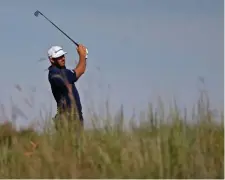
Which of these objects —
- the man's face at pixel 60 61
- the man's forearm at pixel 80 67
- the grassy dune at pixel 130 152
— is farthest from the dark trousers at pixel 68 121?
the man's face at pixel 60 61

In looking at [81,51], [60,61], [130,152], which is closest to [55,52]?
[60,61]

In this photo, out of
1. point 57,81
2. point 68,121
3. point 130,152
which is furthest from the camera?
point 57,81

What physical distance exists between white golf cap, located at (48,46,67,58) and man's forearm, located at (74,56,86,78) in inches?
8.5

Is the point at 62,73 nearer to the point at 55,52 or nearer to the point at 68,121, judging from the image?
the point at 55,52

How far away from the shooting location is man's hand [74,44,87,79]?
7.32m

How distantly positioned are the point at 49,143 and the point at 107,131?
0.54 meters

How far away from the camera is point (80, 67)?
7348 millimetres

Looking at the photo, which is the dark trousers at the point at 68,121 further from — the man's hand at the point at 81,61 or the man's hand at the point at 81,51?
the man's hand at the point at 81,51

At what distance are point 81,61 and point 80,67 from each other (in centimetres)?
9

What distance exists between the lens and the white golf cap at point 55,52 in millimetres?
7336

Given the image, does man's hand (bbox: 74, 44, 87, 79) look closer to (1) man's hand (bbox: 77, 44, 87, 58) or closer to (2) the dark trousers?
(1) man's hand (bbox: 77, 44, 87, 58)

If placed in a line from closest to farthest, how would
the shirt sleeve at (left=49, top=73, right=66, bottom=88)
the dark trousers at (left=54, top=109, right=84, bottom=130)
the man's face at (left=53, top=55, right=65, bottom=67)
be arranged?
the dark trousers at (left=54, top=109, right=84, bottom=130) < the shirt sleeve at (left=49, top=73, right=66, bottom=88) < the man's face at (left=53, top=55, right=65, bottom=67)

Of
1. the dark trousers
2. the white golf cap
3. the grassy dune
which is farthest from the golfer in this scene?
the grassy dune

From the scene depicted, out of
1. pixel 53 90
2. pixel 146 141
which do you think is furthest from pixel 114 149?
pixel 53 90
